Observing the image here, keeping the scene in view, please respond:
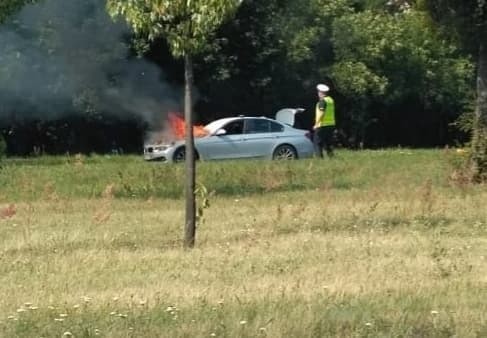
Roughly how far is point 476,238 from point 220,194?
628cm

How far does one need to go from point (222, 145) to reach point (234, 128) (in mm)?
761

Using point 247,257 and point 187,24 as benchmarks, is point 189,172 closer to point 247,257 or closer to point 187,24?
point 247,257

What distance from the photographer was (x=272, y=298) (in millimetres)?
9750

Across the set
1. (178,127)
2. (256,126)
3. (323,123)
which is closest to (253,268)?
(323,123)

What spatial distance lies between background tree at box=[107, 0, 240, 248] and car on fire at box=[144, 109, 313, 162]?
16.5 metres

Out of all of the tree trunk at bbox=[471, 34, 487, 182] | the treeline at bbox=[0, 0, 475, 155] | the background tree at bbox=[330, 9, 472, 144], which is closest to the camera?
the tree trunk at bbox=[471, 34, 487, 182]

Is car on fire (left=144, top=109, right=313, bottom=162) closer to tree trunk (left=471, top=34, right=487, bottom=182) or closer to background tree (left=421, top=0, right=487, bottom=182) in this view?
background tree (left=421, top=0, right=487, bottom=182)

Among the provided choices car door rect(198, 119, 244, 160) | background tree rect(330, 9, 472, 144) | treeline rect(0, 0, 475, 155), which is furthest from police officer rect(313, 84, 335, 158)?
background tree rect(330, 9, 472, 144)

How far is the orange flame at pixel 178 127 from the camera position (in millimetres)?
30842

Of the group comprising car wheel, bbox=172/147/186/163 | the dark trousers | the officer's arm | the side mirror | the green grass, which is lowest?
the green grass

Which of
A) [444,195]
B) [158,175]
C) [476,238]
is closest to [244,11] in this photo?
[158,175]

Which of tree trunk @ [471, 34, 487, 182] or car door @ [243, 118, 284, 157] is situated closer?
tree trunk @ [471, 34, 487, 182]

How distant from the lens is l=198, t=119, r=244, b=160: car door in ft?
97.8

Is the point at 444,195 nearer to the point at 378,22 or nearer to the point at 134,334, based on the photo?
the point at 134,334
